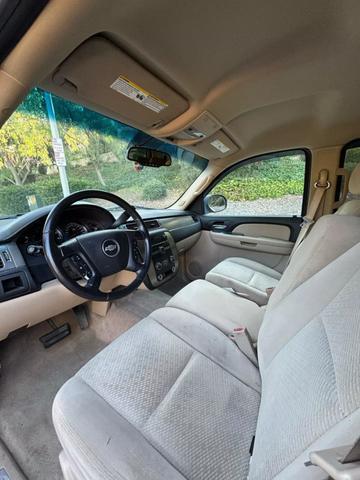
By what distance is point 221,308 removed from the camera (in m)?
1.26

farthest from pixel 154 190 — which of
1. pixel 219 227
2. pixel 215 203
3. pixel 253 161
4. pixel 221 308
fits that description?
pixel 221 308

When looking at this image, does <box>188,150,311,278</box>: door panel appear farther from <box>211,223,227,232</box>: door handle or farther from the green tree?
the green tree

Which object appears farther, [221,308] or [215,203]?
[215,203]

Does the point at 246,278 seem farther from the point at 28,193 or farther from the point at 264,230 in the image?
the point at 28,193

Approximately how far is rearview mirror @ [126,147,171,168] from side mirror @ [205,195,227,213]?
2.29 ft

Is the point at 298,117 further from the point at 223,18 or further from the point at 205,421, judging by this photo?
the point at 205,421

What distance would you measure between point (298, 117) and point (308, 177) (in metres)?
0.62

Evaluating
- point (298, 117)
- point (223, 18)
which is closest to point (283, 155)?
point (298, 117)

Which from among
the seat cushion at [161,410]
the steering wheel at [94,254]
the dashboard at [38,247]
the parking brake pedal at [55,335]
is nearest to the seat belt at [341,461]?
the seat cushion at [161,410]

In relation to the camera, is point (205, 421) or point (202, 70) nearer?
point (205, 421)

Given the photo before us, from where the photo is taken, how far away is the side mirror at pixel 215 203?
8.19 ft

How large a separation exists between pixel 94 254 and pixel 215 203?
1621 mm

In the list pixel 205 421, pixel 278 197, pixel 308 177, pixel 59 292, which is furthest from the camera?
pixel 278 197

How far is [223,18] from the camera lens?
792 mm
